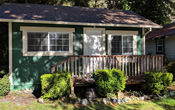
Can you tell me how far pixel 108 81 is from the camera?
230 inches

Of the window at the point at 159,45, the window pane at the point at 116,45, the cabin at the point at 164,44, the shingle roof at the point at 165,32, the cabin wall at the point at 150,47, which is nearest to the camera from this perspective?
the window pane at the point at 116,45

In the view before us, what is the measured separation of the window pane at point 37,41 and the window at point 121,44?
357cm

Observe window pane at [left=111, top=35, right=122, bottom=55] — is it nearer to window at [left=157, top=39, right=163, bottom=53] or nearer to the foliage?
window at [left=157, top=39, right=163, bottom=53]

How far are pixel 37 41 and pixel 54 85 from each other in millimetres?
2780

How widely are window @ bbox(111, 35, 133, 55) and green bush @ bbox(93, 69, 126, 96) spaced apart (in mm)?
2748

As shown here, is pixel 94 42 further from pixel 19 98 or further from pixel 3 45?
pixel 3 45

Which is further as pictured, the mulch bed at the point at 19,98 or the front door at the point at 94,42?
the front door at the point at 94,42

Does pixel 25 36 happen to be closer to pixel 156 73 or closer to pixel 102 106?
pixel 102 106

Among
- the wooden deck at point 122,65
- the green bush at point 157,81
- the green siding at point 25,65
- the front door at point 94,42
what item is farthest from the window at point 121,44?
the green siding at point 25,65

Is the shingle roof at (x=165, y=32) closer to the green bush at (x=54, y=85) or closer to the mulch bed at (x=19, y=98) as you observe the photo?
the green bush at (x=54, y=85)

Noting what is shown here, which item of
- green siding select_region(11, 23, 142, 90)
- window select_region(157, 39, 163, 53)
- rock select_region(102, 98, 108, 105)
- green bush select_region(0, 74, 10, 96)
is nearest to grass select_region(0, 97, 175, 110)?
rock select_region(102, 98, 108, 105)

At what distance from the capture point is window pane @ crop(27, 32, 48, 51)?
24.4 feet

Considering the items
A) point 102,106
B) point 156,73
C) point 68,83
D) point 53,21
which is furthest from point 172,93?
point 53,21

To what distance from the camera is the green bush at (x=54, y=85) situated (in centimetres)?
574
